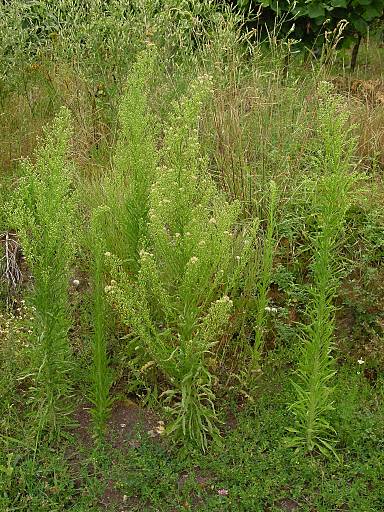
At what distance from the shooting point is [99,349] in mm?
3297

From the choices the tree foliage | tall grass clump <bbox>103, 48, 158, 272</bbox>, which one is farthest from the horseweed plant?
the tree foliage

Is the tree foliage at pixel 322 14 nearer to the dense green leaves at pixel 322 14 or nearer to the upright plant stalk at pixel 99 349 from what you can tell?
the dense green leaves at pixel 322 14

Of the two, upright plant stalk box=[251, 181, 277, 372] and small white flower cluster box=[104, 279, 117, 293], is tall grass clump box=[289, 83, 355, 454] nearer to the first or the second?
upright plant stalk box=[251, 181, 277, 372]

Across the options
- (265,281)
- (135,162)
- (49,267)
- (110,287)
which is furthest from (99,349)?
(135,162)

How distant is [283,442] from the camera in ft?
11.2

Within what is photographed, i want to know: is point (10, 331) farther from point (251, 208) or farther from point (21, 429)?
point (251, 208)

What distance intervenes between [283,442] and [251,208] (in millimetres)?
1833

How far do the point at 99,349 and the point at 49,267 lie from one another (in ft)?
1.47

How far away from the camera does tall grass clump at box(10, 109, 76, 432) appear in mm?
3189

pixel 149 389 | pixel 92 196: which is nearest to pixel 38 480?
pixel 149 389

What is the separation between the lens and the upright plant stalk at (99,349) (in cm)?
326

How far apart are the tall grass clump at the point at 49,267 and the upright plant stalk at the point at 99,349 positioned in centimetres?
13

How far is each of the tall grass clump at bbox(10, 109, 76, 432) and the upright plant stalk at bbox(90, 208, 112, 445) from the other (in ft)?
0.44

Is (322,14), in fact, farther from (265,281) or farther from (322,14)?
(265,281)
